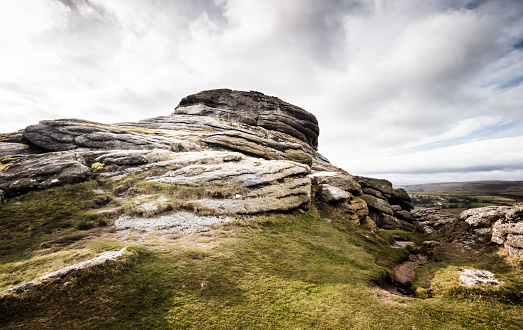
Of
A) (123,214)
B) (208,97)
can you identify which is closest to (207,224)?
(123,214)

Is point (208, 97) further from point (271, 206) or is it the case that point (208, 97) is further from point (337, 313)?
point (337, 313)

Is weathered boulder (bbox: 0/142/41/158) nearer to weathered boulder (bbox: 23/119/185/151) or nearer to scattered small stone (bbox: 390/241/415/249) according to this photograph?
weathered boulder (bbox: 23/119/185/151)

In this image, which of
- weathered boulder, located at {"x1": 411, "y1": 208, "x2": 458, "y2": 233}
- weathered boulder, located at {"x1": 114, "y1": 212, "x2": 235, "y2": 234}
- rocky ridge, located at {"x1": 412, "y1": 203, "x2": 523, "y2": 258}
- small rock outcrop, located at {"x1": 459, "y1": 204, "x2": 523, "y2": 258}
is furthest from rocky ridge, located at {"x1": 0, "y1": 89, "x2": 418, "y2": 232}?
small rock outcrop, located at {"x1": 459, "y1": 204, "x2": 523, "y2": 258}

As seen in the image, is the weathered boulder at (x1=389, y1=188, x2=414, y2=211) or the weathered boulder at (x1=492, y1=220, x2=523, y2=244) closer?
the weathered boulder at (x1=492, y1=220, x2=523, y2=244)

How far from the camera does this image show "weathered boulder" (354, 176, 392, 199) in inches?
2185

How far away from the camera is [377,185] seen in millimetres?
56625

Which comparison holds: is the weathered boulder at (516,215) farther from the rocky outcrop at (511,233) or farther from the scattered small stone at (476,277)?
the scattered small stone at (476,277)

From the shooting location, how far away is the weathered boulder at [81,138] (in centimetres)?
4134

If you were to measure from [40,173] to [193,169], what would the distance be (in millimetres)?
20382

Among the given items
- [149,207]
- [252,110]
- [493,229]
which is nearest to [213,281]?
[149,207]

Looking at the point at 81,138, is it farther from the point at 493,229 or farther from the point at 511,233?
the point at 493,229

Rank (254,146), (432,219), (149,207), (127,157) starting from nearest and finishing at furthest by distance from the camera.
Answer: (149,207), (127,157), (254,146), (432,219)

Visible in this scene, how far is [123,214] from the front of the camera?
24.0 meters

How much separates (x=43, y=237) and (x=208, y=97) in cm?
7854
